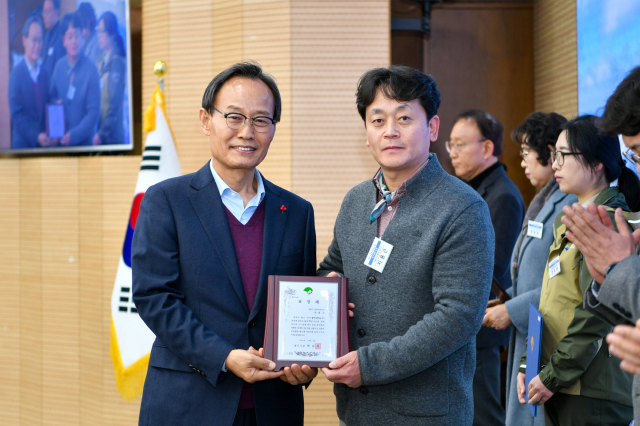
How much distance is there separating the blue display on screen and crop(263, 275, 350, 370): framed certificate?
1942 millimetres

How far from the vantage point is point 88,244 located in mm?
4008

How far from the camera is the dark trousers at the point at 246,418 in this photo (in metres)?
1.84

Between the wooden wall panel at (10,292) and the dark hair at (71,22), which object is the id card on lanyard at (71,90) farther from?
the wooden wall panel at (10,292)

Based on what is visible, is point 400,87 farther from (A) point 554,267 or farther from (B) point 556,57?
(B) point 556,57

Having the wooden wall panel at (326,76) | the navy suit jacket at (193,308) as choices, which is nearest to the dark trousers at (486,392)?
the wooden wall panel at (326,76)

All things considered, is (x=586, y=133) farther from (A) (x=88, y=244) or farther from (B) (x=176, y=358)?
(A) (x=88, y=244)

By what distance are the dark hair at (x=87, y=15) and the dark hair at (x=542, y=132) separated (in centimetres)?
308

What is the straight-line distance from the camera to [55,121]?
14.0 feet

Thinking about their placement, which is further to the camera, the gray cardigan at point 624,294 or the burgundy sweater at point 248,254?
the burgundy sweater at point 248,254

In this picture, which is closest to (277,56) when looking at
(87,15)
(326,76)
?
(326,76)

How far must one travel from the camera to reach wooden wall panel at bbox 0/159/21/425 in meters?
4.25

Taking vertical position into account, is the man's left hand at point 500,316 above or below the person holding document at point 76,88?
below

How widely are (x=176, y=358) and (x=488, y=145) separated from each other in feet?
8.45

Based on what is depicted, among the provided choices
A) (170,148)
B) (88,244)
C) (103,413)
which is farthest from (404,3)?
(103,413)
